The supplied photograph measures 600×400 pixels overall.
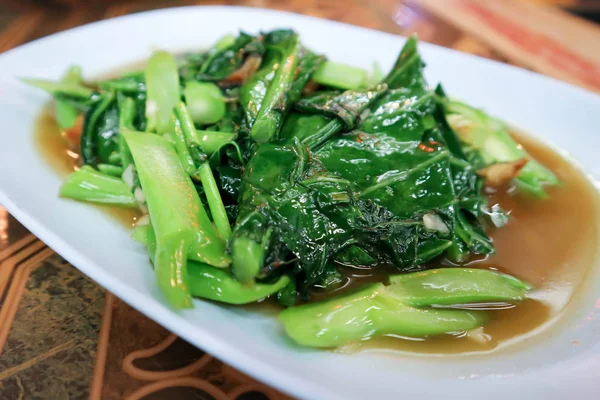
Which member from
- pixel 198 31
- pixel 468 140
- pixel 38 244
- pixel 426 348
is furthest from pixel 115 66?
pixel 426 348

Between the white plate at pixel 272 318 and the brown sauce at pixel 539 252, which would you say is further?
the brown sauce at pixel 539 252

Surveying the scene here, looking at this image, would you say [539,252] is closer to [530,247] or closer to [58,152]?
[530,247]

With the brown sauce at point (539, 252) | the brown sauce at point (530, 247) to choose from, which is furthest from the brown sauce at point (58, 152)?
the brown sauce at point (539, 252)

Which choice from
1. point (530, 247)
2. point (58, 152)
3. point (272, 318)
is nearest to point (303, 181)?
point (272, 318)

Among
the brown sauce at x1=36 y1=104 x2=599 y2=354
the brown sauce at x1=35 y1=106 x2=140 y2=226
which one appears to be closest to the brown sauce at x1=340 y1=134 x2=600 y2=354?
the brown sauce at x1=36 y1=104 x2=599 y2=354

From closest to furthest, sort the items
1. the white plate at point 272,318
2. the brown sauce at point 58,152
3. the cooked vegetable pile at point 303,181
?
the white plate at point 272,318, the cooked vegetable pile at point 303,181, the brown sauce at point 58,152

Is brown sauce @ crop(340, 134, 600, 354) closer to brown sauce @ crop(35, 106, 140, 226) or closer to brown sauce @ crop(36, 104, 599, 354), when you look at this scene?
brown sauce @ crop(36, 104, 599, 354)

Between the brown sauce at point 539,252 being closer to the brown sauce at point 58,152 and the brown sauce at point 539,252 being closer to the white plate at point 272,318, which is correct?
the white plate at point 272,318
